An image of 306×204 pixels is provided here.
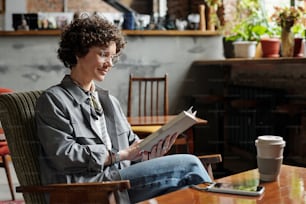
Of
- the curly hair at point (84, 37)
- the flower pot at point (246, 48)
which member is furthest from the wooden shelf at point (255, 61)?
the curly hair at point (84, 37)

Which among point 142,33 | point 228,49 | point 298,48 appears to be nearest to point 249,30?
point 228,49

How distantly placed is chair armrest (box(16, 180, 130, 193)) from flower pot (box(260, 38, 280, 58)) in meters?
2.72

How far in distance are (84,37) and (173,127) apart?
557 millimetres

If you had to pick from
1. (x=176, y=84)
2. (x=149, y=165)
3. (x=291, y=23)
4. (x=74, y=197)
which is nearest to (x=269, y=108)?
(x=291, y=23)

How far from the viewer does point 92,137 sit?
1.87 m

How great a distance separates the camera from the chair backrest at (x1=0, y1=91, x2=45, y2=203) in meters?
1.84

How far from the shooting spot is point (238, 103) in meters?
3.99

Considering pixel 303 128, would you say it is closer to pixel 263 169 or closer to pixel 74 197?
pixel 263 169

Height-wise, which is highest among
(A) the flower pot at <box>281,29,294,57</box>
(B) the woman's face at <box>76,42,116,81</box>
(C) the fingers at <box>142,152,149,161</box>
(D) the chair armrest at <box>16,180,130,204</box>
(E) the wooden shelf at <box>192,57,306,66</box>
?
(A) the flower pot at <box>281,29,294,57</box>

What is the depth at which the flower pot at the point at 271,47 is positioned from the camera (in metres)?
4.00

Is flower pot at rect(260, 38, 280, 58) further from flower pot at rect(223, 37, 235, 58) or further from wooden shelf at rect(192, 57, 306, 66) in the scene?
flower pot at rect(223, 37, 235, 58)

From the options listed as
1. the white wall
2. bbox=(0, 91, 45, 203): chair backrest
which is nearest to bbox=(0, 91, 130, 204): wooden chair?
bbox=(0, 91, 45, 203): chair backrest

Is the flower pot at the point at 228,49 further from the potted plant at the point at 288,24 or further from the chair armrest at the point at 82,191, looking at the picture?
the chair armrest at the point at 82,191

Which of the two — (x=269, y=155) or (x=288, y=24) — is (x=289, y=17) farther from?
(x=269, y=155)
